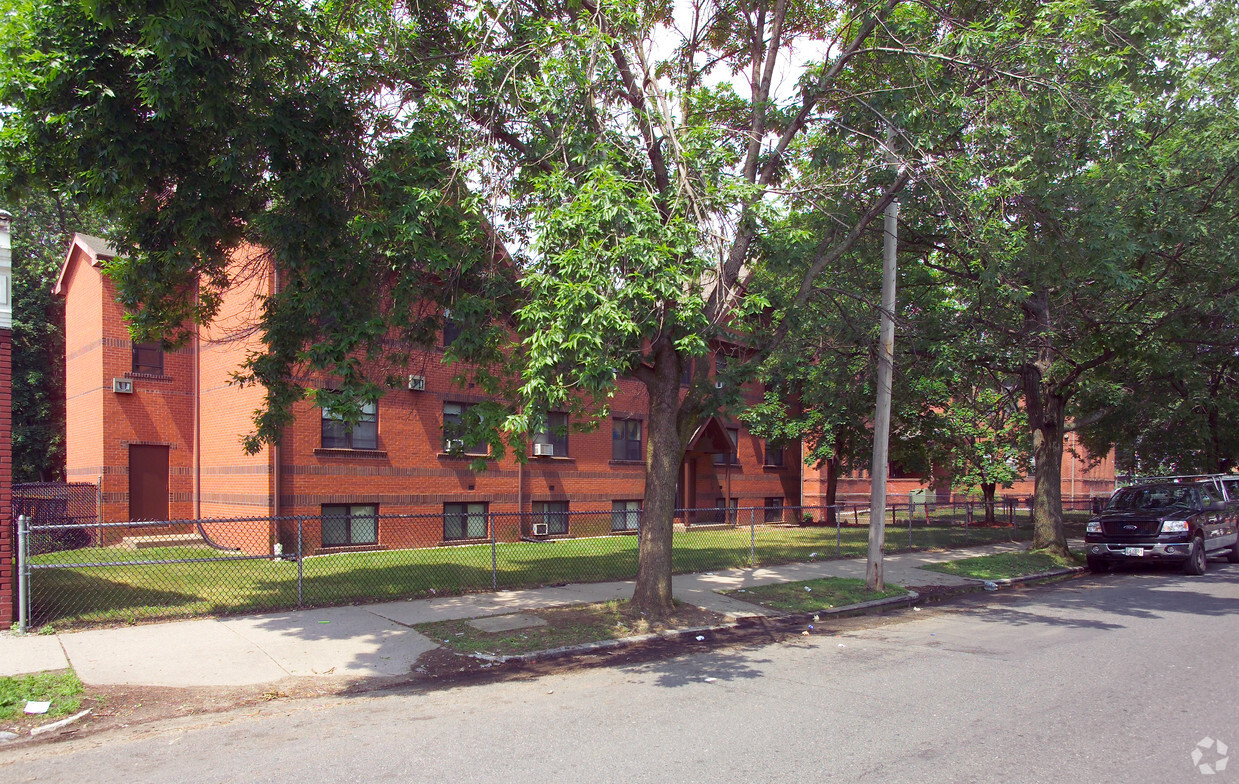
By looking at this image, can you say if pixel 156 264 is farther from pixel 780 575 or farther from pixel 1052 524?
pixel 1052 524

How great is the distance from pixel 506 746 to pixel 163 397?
1781 cm

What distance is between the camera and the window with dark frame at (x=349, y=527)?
18.7 meters

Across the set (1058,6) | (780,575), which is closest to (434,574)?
(780,575)

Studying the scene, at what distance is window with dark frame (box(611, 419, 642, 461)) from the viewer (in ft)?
84.5

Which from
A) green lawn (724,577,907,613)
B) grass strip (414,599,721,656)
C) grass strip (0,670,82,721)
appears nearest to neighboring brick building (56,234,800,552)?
green lawn (724,577,907,613)

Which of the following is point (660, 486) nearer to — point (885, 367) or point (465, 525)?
point (885, 367)

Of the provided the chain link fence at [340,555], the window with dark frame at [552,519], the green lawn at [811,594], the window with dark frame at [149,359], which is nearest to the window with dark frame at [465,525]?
the chain link fence at [340,555]

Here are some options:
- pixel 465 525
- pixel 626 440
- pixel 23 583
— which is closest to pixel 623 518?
pixel 626 440

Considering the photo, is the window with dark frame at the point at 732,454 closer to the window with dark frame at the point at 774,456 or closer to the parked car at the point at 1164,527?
the window with dark frame at the point at 774,456

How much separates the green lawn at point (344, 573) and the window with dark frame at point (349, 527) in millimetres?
784

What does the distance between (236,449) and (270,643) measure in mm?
11058

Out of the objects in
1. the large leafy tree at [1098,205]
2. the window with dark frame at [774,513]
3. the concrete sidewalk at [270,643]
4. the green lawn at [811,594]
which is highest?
the large leafy tree at [1098,205]

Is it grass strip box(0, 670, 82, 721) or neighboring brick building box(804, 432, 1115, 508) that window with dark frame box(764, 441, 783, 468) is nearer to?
neighboring brick building box(804, 432, 1115, 508)

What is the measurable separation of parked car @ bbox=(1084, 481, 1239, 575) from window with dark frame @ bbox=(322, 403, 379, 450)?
1653cm
